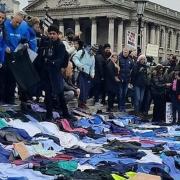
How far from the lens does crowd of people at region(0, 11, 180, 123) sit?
10812mm

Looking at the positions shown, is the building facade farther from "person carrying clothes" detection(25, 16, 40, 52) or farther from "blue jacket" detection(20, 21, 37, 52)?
"blue jacket" detection(20, 21, 37, 52)

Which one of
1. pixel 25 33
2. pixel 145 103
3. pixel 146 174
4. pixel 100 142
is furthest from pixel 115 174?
pixel 145 103

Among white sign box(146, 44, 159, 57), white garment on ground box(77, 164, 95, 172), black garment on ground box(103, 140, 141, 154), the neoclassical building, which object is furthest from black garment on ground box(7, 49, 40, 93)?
the neoclassical building

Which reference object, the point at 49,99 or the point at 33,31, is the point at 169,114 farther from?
Result: the point at 33,31

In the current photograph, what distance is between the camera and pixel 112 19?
66938 millimetres

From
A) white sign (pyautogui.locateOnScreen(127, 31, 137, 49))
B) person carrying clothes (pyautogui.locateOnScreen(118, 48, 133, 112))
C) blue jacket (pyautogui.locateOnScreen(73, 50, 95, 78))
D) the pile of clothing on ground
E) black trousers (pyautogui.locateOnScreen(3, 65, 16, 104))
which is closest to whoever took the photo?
the pile of clothing on ground

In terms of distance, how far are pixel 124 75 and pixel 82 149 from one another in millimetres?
5525

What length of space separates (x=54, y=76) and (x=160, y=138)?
2.37 metres

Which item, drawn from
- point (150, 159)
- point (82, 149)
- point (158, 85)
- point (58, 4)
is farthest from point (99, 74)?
point (58, 4)

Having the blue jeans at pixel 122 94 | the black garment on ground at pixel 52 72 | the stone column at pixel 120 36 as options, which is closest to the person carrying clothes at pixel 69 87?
the black garment on ground at pixel 52 72

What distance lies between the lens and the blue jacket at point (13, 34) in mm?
10789

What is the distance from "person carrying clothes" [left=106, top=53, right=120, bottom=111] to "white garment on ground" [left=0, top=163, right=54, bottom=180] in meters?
6.47

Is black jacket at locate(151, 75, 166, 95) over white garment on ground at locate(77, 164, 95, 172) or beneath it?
over

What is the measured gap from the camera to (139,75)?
47.6ft
